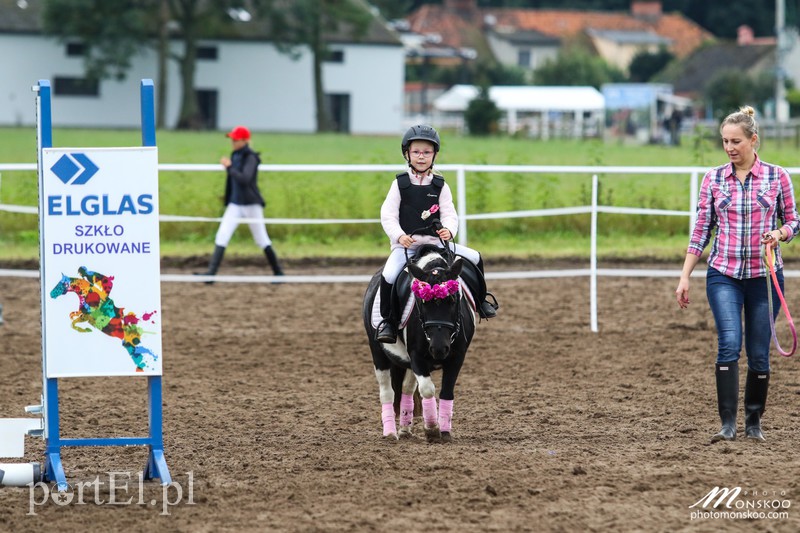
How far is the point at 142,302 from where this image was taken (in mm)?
6070

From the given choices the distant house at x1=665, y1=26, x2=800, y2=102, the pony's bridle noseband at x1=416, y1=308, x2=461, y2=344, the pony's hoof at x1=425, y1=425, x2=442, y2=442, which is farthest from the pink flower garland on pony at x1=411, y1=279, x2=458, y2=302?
the distant house at x1=665, y1=26, x2=800, y2=102

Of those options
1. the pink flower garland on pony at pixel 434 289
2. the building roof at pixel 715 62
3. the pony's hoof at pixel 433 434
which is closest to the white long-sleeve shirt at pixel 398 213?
the pink flower garland on pony at pixel 434 289

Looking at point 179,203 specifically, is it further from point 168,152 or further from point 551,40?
point 551,40

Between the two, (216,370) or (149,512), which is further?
(216,370)

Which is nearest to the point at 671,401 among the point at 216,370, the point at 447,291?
the point at 447,291

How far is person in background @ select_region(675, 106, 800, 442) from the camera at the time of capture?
687 centimetres

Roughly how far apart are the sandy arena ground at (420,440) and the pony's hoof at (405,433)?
6.4 inches

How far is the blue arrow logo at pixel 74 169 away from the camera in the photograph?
594cm

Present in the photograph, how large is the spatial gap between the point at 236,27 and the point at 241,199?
56044 mm

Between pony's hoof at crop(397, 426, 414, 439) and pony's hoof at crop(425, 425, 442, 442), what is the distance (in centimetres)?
19

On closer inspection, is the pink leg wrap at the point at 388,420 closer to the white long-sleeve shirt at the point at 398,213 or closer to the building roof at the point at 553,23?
the white long-sleeve shirt at the point at 398,213

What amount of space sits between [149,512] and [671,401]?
4.21m

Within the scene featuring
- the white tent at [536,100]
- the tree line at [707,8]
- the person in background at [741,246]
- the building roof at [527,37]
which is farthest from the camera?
the building roof at [527,37]

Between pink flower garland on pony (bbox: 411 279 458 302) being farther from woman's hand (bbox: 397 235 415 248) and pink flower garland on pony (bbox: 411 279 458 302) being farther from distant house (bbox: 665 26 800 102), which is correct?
distant house (bbox: 665 26 800 102)
